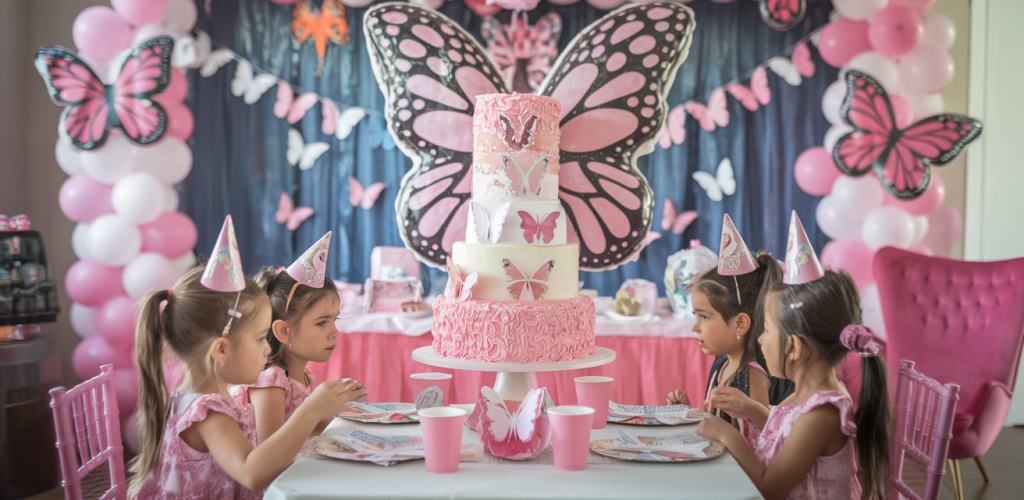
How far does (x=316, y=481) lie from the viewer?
1623mm

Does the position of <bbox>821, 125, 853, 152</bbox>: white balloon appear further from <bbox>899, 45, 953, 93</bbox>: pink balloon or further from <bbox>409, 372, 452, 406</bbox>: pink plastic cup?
<bbox>409, 372, 452, 406</bbox>: pink plastic cup

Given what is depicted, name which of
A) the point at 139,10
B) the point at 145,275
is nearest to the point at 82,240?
the point at 145,275

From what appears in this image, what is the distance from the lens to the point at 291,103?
17.3ft

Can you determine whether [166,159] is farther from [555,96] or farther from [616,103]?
[616,103]

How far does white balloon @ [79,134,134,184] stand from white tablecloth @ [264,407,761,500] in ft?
10.2

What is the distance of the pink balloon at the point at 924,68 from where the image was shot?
4.55 m

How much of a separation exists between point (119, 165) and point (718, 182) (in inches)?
120

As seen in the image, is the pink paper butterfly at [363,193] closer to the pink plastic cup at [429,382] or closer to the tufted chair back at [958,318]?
the tufted chair back at [958,318]

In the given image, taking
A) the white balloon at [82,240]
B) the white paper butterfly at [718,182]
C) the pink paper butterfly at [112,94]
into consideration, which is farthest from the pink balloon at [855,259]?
the white balloon at [82,240]

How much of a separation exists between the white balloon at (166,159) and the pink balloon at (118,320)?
0.61 m

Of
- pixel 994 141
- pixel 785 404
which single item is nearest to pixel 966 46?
pixel 994 141

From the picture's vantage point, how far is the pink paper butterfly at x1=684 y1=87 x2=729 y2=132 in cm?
511

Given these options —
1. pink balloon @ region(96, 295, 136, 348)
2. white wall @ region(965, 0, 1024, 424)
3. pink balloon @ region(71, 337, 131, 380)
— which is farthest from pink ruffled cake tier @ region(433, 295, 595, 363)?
white wall @ region(965, 0, 1024, 424)

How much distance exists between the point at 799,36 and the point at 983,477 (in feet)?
7.81
